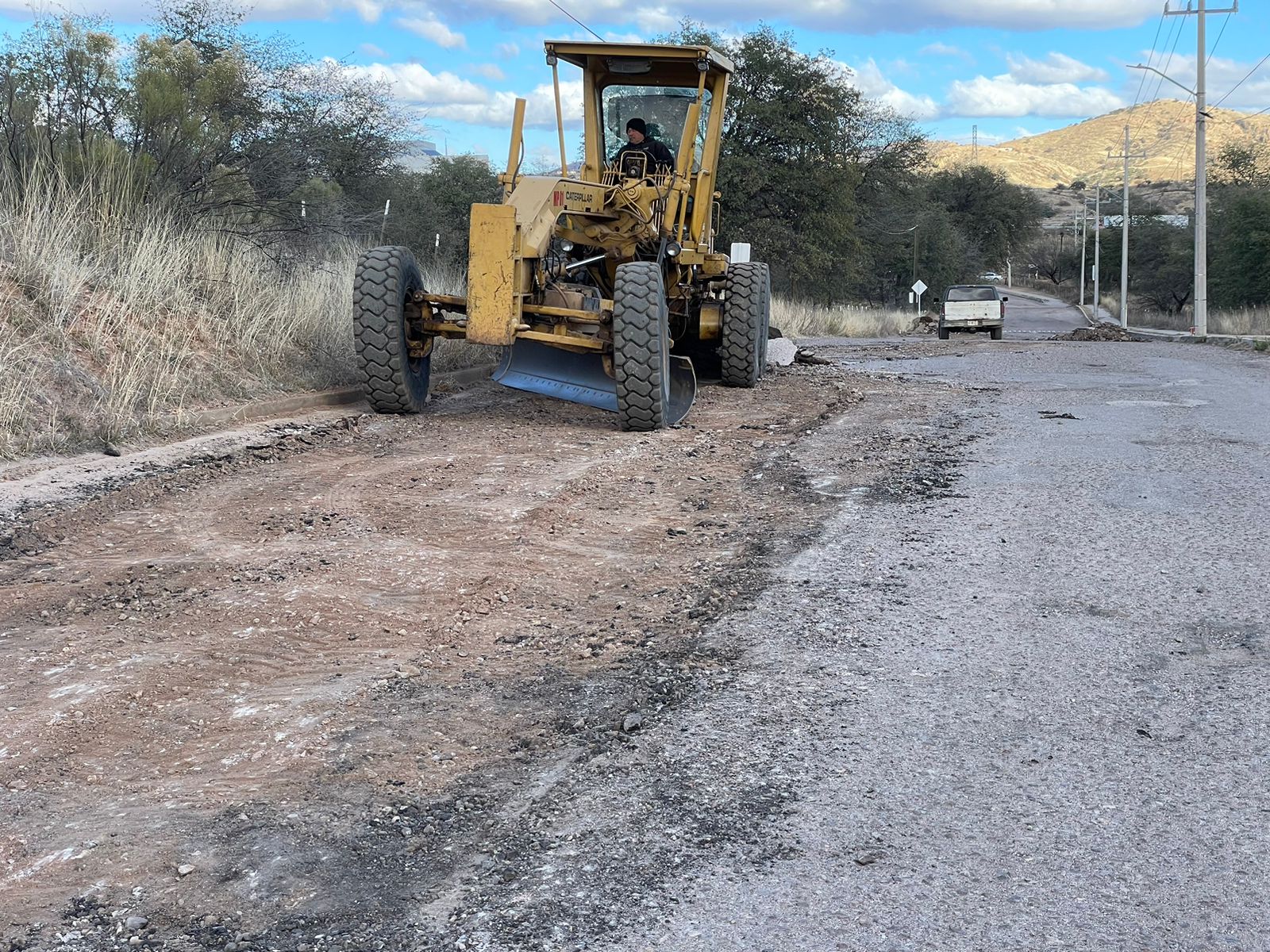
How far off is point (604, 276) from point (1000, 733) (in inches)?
360

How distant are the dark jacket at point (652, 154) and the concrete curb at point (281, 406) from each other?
3077 millimetres

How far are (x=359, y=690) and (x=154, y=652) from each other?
951mm

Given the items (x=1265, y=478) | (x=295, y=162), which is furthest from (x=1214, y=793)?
(x=295, y=162)

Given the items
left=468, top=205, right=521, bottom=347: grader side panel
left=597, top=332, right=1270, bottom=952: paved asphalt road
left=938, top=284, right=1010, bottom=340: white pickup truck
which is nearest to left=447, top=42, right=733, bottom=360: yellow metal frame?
left=468, top=205, right=521, bottom=347: grader side panel

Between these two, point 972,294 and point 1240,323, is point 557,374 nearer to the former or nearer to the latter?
point 972,294

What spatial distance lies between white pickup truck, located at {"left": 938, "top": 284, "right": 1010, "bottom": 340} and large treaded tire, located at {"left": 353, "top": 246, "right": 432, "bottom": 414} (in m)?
27.1

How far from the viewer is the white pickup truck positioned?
118 feet

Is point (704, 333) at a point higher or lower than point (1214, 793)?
higher

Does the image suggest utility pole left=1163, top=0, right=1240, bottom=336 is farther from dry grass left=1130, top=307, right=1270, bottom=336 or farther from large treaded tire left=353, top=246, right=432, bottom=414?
large treaded tire left=353, top=246, right=432, bottom=414

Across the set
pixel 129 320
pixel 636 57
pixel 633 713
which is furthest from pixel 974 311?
pixel 633 713

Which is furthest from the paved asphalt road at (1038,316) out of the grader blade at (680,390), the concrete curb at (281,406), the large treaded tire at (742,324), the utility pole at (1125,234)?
the grader blade at (680,390)

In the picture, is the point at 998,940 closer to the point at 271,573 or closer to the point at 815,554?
the point at 815,554

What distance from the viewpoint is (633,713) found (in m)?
4.33

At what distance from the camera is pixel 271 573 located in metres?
5.95
